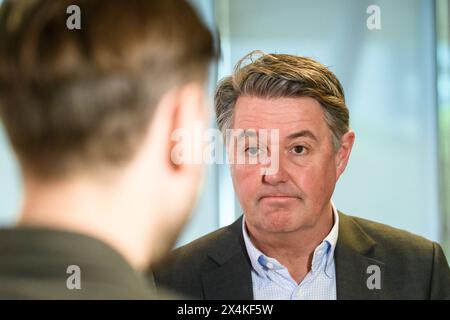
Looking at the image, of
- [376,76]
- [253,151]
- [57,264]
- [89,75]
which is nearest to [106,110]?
[89,75]

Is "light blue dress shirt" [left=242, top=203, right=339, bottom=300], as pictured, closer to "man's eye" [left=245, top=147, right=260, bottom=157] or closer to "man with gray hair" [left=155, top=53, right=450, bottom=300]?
"man with gray hair" [left=155, top=53, right=450, bottom=300]

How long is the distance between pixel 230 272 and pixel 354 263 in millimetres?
256

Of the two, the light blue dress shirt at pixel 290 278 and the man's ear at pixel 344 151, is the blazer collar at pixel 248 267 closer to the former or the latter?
the light blue dress shirt at pixel 290 278

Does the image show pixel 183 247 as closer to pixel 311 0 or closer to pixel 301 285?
pixel 301 285

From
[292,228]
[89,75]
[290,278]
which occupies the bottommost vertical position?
[290,278]

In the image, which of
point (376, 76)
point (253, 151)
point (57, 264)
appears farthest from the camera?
point (376, 76)

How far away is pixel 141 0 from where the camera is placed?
0.88 metres

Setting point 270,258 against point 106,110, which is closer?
point 106,110

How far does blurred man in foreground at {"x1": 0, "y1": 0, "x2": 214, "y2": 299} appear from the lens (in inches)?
29.9

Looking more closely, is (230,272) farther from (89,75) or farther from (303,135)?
(89,75)

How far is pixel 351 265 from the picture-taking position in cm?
143

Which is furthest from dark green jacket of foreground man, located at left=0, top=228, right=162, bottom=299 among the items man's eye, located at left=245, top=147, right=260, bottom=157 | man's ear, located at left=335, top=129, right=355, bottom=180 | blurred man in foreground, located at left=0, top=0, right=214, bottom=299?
man's ear, located at left=335, top=129, right=355, bottom=180

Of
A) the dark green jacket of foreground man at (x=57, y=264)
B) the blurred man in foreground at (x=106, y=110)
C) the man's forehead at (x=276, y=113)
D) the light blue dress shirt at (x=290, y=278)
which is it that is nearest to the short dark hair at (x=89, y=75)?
the blurred man in foreground at (x=106, y=110)

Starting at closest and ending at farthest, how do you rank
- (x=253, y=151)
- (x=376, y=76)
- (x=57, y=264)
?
(x=57, y=264) < (x=253, y=151) < (x=376, y=76)
